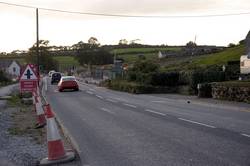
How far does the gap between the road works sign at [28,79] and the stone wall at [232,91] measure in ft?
36.3

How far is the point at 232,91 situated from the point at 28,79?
38.2 ft

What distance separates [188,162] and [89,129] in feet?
22.9

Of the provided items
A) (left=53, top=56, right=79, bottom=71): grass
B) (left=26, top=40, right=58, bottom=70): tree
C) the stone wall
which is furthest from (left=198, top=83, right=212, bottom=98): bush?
(left=53, top=56, right=79, bottom=71): grass

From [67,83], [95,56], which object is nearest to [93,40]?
[95,56]

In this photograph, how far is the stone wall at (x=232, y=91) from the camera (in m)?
28.4

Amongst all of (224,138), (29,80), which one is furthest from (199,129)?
(29,80)

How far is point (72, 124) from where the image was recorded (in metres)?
18.1

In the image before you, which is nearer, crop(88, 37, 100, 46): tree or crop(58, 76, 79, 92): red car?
crop(58, 76, 79, 92): red car

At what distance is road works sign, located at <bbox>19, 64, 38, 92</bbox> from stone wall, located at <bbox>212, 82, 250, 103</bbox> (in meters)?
11.1

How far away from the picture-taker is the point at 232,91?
99.0ft

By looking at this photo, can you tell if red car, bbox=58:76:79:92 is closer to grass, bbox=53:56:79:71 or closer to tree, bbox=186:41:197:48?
tree, bbox=186:41:197:48

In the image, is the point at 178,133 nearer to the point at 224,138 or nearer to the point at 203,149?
the point at 224,138

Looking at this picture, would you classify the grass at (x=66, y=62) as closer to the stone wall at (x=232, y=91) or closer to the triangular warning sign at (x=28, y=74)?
the stone wall at (x=232, y=91)

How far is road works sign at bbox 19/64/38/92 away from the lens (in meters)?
25.7
